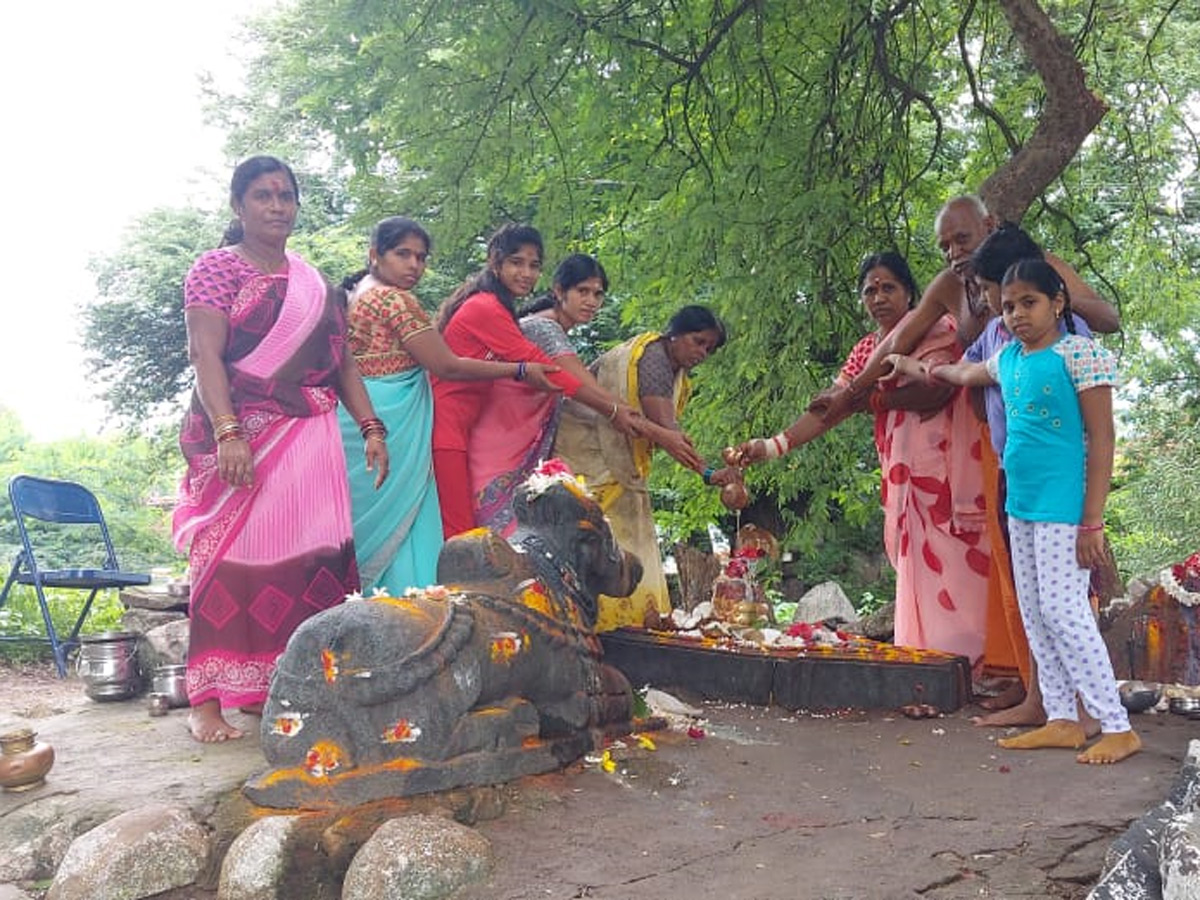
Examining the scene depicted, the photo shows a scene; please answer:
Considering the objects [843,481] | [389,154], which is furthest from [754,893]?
[843,481]

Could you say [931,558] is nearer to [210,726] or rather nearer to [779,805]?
[779,805]

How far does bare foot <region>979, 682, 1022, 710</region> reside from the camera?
4.41m

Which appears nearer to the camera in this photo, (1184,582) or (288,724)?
(288,724)

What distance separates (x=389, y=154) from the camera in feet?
19.8

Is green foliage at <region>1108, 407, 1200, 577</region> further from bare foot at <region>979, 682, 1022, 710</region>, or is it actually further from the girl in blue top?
the girl in blue top

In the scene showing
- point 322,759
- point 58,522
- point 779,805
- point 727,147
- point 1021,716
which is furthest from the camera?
point 58,522

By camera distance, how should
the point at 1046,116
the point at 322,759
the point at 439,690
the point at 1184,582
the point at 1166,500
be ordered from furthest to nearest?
the point at 1166,500 → the point at 1046,116 → the point at 1184,582 → the point at 439,690 → the point at 322,759

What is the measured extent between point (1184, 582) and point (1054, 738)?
1.47 meters

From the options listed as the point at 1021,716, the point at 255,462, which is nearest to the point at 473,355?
the point at 255,462

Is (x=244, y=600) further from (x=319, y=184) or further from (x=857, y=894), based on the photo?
(x=319, y=184)

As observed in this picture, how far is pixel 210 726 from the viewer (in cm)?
383

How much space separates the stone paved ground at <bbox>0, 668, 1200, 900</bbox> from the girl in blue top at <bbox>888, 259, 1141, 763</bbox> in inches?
7.0

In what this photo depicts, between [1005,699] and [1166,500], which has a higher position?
[1166,500]

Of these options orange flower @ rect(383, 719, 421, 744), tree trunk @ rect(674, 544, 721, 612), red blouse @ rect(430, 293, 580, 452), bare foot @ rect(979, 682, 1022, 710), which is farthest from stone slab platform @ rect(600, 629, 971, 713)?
tree trunk @ rect(674, 544, 721, 612)
